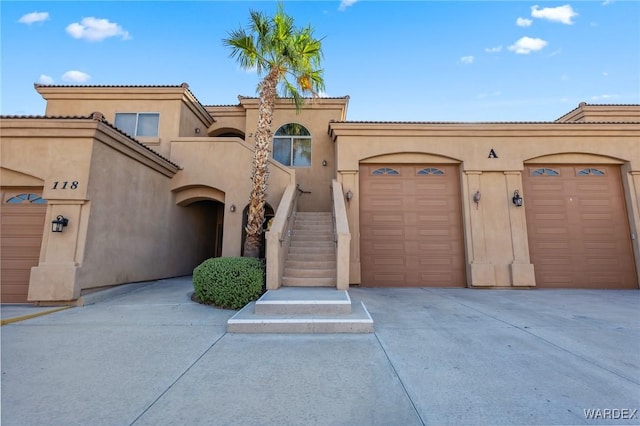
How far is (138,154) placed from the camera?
8.35m

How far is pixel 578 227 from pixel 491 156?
12.1 feet

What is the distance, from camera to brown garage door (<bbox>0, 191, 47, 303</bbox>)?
21.9 feet

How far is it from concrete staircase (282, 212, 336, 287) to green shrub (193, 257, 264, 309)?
34.3 inches

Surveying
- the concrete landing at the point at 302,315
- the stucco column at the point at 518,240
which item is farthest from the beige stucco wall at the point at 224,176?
the stucco column at the point at 518,240

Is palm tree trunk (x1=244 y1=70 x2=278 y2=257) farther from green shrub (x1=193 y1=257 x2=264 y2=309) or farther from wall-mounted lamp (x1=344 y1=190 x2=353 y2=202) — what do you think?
wall-mounted lamp (x1=344 y1=190 x2=353 y2=202)

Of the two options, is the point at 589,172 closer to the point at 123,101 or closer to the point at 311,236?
the point at 311,236

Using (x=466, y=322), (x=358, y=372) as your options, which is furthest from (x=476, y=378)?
(x=466, y=322)

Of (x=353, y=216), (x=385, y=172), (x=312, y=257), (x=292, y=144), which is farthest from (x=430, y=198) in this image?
(x=292, y=144)

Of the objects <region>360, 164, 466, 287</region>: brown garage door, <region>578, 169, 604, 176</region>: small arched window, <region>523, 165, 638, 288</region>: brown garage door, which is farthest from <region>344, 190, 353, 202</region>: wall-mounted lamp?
<region>578, 169, 604, 176</region>: small arched window

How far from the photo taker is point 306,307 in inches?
194

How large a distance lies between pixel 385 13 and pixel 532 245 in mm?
10003

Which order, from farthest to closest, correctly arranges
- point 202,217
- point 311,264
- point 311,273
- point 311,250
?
point 202,217, point 311,250, point 311,264, point 311,273

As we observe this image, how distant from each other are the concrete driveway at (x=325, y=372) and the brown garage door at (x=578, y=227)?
4.16 m

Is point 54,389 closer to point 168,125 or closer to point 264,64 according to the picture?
point 264,64
